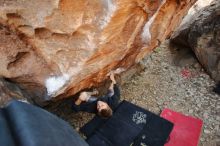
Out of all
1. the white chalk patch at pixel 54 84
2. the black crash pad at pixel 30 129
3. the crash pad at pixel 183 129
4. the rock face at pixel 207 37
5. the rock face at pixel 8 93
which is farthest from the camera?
the rock face at pixel 207 37

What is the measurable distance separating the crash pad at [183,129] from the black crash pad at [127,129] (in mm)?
285

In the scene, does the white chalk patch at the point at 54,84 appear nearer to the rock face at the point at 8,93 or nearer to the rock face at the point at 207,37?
the rock face at the point at 8,93

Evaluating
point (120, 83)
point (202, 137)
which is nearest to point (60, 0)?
point (120, 83)

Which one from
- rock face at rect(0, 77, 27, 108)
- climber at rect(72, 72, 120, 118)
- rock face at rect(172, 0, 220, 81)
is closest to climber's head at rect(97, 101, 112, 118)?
climber at rect(72, 72, 120, 118)

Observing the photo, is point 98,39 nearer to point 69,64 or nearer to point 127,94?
point 69,64

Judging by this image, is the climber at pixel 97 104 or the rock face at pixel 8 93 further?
the climber at pixel 97 104

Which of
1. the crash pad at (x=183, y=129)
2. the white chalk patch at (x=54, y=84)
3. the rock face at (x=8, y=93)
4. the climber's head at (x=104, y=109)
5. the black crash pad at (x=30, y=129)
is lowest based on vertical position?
the crash pad at (x=183, y=129)

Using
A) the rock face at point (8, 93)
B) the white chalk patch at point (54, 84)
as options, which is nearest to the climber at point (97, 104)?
the white chalk patch at point (54, 84)

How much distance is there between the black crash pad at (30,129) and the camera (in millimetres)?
931

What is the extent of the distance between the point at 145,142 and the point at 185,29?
152cm

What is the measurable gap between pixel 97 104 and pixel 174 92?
96 centimetres

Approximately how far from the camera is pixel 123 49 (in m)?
2.02

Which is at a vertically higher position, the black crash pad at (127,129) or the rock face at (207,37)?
the rock face at (207,37)

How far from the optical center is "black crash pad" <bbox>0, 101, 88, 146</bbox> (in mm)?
931
